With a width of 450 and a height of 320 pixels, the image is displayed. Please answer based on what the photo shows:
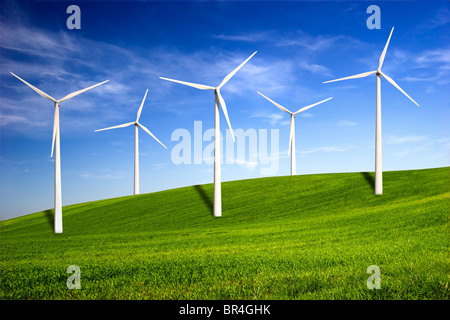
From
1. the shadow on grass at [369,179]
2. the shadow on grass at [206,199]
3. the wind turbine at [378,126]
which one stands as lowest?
the shadow on grass at [206,199]

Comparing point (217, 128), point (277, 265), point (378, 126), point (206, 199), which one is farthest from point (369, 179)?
point (277, 265)

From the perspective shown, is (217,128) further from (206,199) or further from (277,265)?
(277,265)

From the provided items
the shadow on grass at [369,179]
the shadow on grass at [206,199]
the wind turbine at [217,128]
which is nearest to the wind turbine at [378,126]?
the shadow on grass at [369,179]

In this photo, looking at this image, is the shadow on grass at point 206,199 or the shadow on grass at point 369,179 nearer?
the shadow on grass at point 206,199

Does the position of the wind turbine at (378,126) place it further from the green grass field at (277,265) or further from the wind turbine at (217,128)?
the wind turbine at (217,128)

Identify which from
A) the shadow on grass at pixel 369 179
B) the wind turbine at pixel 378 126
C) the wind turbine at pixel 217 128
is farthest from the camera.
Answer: the shadow on grass at pixel 369 179

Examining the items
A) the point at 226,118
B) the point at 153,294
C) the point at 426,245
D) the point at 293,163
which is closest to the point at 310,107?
the point at 293,163

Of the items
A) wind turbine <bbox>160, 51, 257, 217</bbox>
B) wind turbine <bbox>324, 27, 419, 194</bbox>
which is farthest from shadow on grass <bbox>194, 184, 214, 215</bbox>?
wind turbine <bbox>324, 27, 419, 194</bbox>

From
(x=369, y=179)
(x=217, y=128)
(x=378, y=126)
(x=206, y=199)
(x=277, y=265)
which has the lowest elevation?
(x=206, y=199)

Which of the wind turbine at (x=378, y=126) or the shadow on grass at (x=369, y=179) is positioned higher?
A: the wind turbine at (x=378, y=126)

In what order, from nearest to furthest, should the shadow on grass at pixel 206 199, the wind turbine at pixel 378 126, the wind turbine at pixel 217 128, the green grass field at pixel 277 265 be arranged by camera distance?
1. the green grass field at pixel 277 265
2. the wind turbine at pixel 217 128
3. the wind turbine at pixel 378 126
4. the shadow on grass at pixel 206 199

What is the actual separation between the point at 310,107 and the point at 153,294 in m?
44.9
